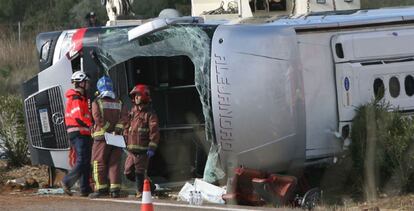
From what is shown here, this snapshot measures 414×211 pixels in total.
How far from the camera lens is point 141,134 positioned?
35.5 feet

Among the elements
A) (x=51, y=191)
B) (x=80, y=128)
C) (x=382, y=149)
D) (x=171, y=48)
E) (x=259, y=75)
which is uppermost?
(x=171, y=48)

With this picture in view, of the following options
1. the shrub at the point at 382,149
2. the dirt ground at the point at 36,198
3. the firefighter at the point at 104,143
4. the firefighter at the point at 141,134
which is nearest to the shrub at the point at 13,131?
the dirt ground at the point at 36,198

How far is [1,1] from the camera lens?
162 ft

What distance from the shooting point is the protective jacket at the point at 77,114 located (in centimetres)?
1108

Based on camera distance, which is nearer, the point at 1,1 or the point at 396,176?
the point at 396,176

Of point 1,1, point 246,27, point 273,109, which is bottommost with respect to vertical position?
point 273,109

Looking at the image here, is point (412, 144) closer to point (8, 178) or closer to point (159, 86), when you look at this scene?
point (159, 86)

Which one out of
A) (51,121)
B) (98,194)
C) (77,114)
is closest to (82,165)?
(98,194)

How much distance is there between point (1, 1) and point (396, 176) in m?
42.3

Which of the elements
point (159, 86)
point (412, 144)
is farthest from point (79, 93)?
point (412, 144)

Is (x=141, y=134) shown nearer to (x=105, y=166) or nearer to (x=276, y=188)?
(x=105, y=166)

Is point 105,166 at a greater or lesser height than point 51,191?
greater

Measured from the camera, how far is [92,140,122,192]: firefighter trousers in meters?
10.8

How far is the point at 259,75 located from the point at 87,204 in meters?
2.59
